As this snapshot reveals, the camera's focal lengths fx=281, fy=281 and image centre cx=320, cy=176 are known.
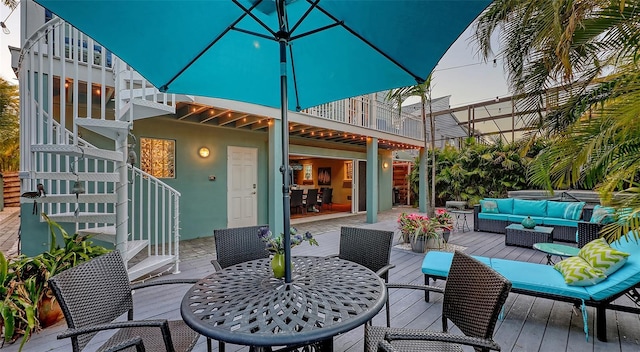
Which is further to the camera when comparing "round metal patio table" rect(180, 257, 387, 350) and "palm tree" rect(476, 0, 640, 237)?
"palm tree" rect(476, 0, 640, 237)

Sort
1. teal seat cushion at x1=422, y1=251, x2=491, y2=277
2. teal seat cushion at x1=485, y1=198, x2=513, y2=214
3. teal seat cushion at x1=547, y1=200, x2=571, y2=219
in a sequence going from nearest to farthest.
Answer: teal seat cushion at x1=422, y1=251, x2=491, y2=277 → teal seat cushion at x1=547, y1=200, x2=571, y2=219 → teal seat cushion at x1=485, y1=198, x2=513, y2=214

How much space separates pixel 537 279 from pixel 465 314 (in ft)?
5.39

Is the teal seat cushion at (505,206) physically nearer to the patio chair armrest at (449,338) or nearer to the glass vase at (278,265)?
the patio chair armrest at (449,338)

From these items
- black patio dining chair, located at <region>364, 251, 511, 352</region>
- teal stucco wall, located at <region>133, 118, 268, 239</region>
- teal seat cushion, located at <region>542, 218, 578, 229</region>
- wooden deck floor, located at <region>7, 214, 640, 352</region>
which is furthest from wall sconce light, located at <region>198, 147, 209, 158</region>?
teal seat cushion, located at <region>542, 218, 578, 229</region>

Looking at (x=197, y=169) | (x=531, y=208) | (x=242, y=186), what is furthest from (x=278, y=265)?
(x=531, y=208)

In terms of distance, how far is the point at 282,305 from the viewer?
1351mm

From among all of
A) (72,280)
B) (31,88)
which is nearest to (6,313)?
(72,280)

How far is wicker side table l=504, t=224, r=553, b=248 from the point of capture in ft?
16.2

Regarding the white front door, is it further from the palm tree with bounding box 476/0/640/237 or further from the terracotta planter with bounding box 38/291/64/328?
the palm tree with bounding box 476/0/640/237

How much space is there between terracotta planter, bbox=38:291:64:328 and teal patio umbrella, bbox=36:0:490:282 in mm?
2238

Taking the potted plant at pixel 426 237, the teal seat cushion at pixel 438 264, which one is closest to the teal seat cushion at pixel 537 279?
the teal seat cushion at pixel 438 264

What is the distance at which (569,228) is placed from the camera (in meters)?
5.57

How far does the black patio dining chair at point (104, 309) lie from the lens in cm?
131

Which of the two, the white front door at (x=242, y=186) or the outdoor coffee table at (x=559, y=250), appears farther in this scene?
the white front door at (x=242, y=186)
